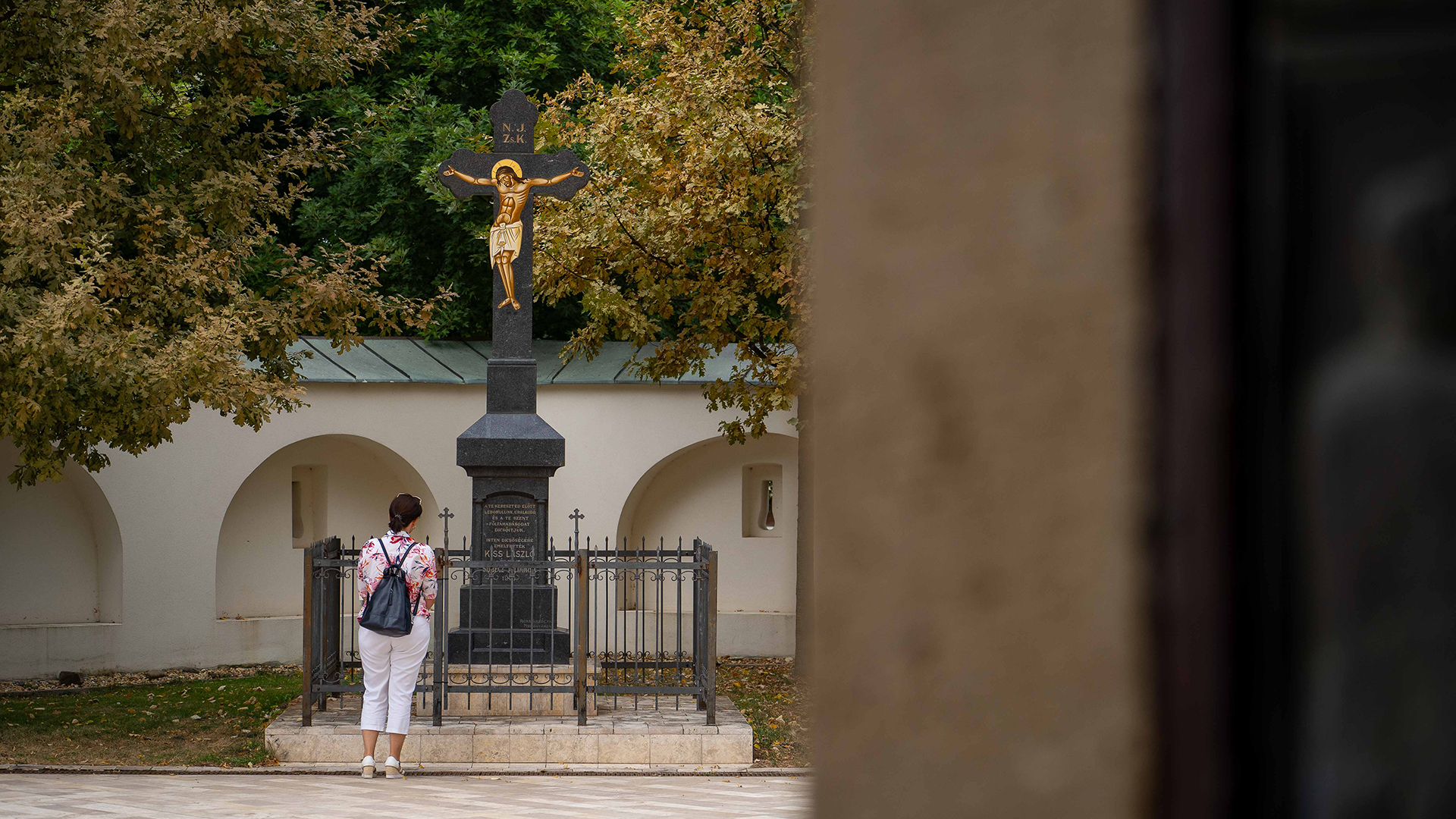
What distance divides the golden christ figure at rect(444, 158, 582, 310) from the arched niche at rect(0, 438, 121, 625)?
6.15 metres

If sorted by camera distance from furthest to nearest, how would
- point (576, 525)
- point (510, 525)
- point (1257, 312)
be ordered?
point (576, 525) < point (510, 525) < point (1257, 312)

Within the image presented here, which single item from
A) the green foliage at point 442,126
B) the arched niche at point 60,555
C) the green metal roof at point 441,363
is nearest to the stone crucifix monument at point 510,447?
the green metal roof at point 441,363

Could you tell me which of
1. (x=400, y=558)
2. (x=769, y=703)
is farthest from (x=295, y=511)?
(x=400, y=558)

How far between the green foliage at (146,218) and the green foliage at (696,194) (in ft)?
6.66

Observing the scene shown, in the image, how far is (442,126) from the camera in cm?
1535

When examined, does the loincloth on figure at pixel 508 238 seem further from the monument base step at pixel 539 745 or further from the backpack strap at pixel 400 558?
the monument base step at pixel 539 745

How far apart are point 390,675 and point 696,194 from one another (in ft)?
17.8

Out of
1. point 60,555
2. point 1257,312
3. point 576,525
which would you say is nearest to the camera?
point 1257,312

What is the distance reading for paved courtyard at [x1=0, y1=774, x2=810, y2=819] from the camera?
21.0 ft

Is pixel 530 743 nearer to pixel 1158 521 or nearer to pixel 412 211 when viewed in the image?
pixel 1158 521

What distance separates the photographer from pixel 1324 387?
496mm

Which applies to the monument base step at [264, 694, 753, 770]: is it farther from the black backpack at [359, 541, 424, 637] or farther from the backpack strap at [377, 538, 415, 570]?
the backpack strap at [377, 538, 415, 570]

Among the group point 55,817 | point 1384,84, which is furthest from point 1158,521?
point 55,817

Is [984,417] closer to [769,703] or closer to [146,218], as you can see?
[146,218]
